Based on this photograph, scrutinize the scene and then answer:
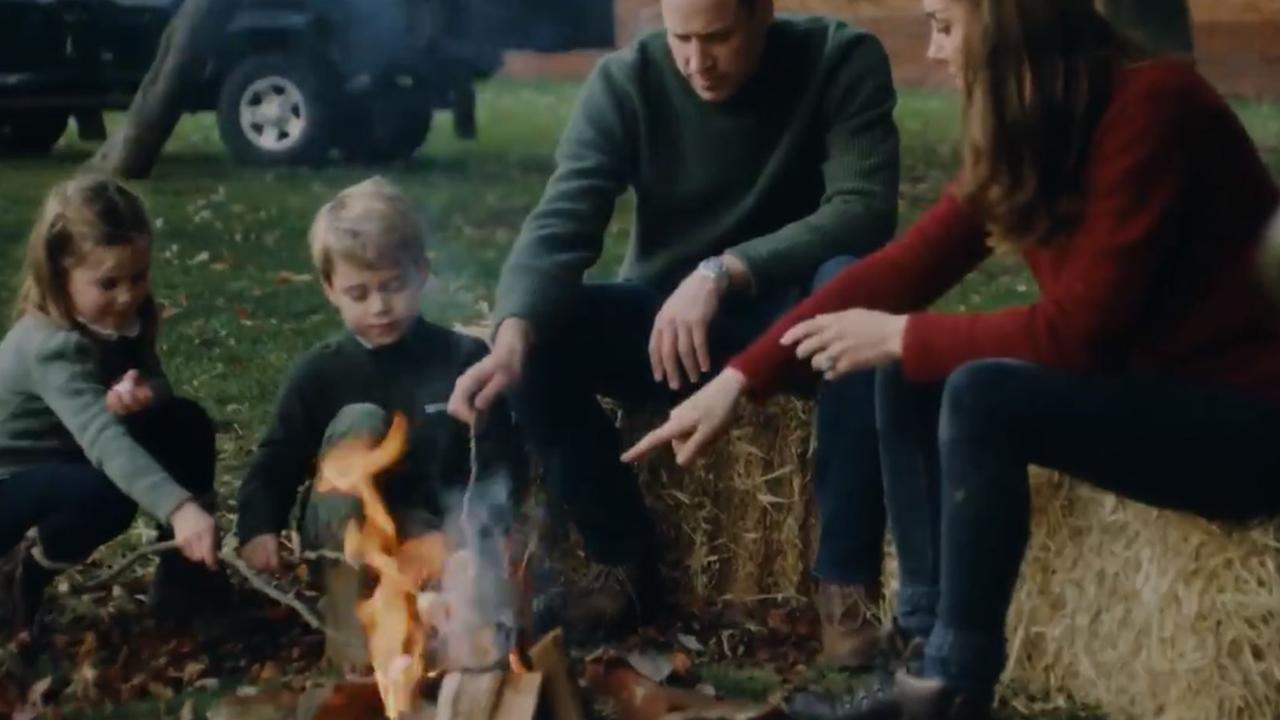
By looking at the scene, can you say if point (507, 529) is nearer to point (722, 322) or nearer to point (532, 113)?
point (722, 322)

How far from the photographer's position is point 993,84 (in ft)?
8.04

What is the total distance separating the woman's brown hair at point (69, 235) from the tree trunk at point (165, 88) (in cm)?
86

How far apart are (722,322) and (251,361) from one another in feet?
4.79

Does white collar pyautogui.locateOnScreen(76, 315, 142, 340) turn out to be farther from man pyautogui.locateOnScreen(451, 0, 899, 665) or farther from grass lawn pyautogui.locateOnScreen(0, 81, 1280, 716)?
grass lawn pyautogui.locateOnScreen(0, 81, 1280, 716)

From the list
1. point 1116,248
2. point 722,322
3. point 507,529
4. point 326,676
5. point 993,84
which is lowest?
point 326,676

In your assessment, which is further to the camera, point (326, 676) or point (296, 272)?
point (296, 272)

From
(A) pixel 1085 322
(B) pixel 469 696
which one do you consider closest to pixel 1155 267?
(A) pixel 1085 322

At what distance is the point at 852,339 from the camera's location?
2586 millimetres

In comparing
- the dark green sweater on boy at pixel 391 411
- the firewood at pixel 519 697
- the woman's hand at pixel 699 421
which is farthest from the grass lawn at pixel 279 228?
the firewood at pixel 519 697

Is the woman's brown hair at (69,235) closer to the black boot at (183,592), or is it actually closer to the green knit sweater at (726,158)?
the black boot at (183,592)

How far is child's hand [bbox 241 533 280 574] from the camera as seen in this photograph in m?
3.00

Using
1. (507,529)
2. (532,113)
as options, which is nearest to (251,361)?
(532,113)

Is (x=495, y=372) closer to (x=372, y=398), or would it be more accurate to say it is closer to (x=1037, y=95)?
(x=372, y=398)

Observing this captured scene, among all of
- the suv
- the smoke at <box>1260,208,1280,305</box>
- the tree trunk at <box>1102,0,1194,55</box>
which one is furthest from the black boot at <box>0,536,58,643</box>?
the tree trunk at <box>1102,0,1194,55</box>
